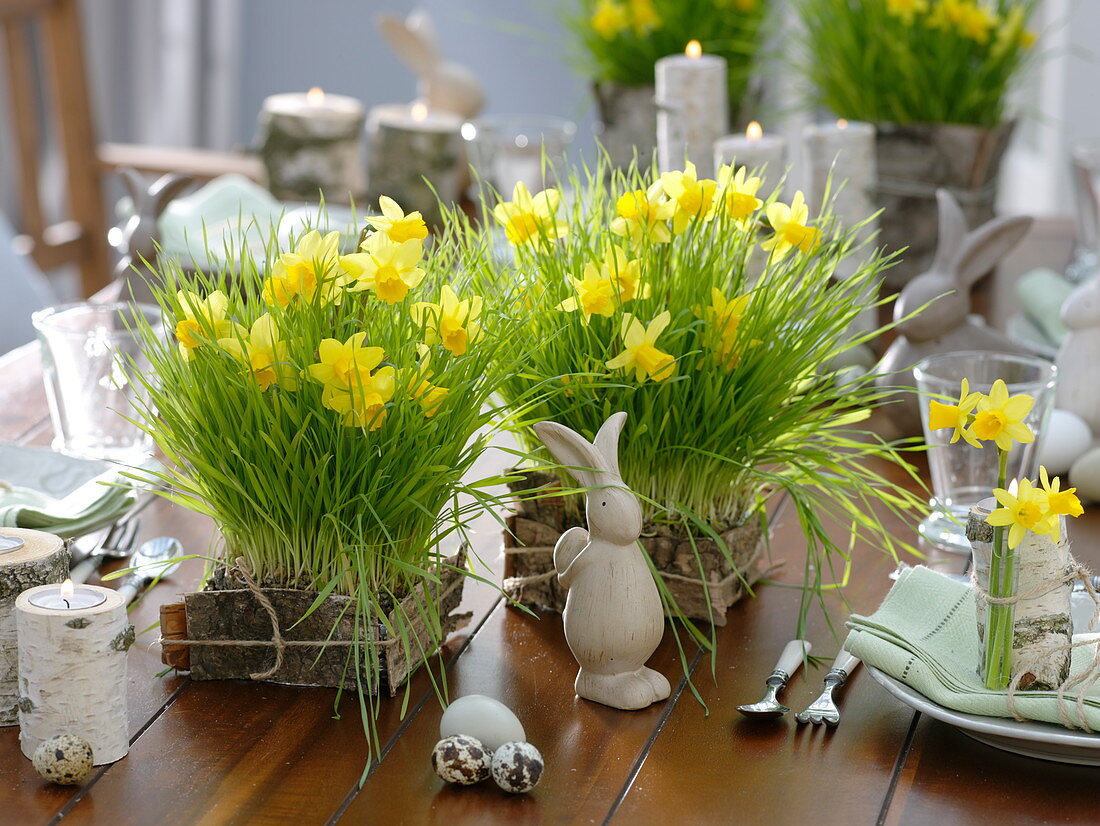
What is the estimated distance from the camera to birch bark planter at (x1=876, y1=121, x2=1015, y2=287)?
5.58 feet

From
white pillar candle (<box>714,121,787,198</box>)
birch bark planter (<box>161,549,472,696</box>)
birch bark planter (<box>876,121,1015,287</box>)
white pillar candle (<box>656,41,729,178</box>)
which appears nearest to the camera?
birch bark planter (<box>161,549,472,696</box>)

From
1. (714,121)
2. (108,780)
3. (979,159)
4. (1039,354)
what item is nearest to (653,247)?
(108,780)

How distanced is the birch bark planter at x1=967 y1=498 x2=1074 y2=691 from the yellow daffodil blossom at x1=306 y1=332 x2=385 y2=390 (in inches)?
13.1

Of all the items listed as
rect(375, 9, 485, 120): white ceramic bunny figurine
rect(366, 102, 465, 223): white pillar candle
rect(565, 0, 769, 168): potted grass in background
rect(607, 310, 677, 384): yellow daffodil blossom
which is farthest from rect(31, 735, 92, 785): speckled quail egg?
rect(375, 9, 485, 120): white ceramic bunny figurine

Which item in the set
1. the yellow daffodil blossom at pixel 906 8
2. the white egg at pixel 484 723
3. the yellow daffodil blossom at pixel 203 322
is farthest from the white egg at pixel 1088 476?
the yellow daffodil blossom at pixel 906 8

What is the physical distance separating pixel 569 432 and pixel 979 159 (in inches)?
44.6

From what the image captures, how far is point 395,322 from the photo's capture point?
76 centimetres

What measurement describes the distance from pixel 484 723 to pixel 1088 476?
60cm

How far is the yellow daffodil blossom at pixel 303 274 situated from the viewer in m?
0.74

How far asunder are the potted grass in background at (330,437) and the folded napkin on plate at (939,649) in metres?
0.24

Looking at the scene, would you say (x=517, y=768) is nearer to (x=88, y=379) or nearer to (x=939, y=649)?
(x=939, y=649)

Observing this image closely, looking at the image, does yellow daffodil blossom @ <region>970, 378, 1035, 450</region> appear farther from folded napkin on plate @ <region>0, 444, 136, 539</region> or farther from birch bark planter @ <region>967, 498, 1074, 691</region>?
folded napkin on plate @ <region>0, 444, 136, 539</region>

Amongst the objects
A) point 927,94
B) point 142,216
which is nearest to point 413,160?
point 142,216

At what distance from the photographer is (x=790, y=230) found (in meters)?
0.87
